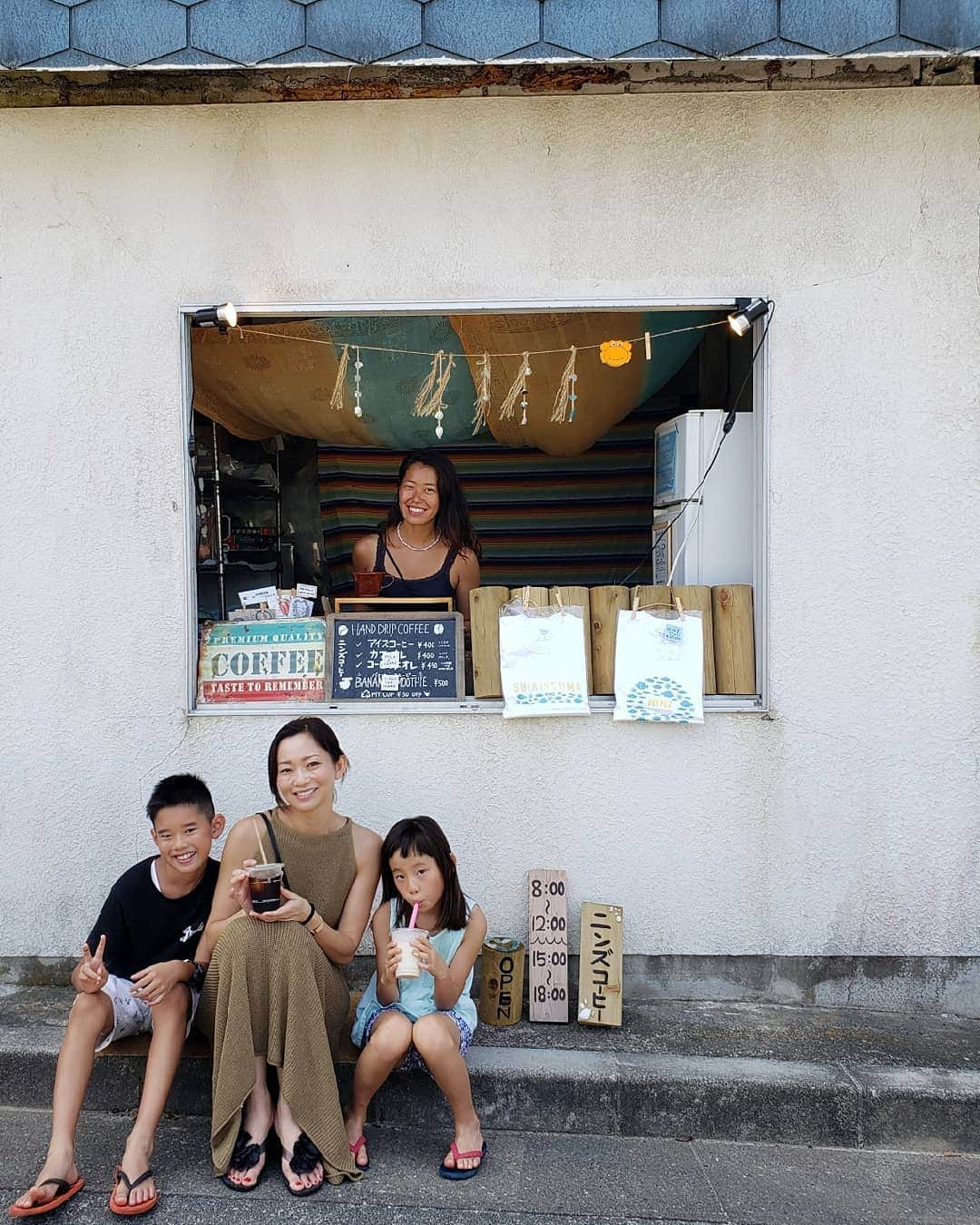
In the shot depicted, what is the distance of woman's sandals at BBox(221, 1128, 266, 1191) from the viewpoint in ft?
10.1

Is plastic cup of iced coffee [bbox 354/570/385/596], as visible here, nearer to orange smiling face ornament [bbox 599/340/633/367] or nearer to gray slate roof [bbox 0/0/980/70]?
orange smiling face ornament [bbox 599/340/633/367]

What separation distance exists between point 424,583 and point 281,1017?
1964 millimetres

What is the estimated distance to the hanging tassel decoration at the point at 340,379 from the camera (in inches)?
182

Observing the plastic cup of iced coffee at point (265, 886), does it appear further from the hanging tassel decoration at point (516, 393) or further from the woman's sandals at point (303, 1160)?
the hanging tassel decoration at point (516, 393)

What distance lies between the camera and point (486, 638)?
4.07m

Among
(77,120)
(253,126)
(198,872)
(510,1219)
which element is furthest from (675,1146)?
(77,120)

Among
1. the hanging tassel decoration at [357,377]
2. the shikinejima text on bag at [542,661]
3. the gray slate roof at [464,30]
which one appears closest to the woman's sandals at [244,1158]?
the shikinejima text on bag at [542,661]

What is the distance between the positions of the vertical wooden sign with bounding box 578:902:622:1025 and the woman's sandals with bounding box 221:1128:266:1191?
120 cm

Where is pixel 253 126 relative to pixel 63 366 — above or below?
above

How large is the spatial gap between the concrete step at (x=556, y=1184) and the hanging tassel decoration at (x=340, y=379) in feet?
9.76

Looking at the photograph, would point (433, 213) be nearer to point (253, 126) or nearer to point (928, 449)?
point (253, 126)

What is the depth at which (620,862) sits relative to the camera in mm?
3963

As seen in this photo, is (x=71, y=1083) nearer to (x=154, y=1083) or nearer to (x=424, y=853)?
(x=154, y=1083)

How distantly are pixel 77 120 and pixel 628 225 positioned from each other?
6.91 ft
